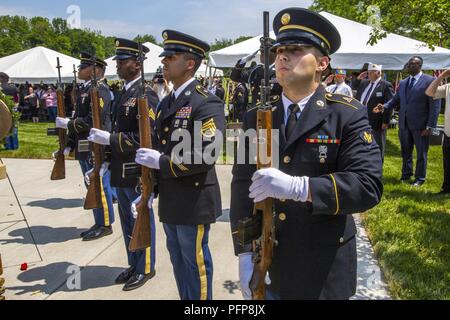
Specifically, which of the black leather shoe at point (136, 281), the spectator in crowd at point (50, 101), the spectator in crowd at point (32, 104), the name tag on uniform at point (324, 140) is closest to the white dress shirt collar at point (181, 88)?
the name tag on uniform at point (324, 140)

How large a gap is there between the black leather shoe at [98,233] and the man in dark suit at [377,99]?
549 cm

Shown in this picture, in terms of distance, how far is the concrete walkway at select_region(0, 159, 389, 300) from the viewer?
385 centimetres

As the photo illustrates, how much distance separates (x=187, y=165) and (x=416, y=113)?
6.30 meters

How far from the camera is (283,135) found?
1.99 metres

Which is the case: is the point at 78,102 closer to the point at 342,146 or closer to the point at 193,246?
the point at 193,246

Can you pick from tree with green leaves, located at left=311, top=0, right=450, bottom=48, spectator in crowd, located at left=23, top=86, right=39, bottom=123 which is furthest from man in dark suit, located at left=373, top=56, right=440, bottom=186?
spectator in crowd, located at left=23, top=86, right=39, bottom=123

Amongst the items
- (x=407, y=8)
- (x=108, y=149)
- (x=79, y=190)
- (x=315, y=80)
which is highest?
(x=407, y=8)

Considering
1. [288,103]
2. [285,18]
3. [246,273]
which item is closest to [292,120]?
[288,103]

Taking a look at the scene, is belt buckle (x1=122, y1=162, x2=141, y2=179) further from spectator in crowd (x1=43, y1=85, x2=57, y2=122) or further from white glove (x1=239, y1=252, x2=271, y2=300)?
spectator in crowd (x1=43, y1=85, x2=57, y2=122)

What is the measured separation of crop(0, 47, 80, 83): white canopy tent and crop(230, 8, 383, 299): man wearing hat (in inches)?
762

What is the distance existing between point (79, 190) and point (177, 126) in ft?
17.5

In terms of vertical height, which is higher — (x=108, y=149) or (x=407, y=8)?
(x=407, y=8)

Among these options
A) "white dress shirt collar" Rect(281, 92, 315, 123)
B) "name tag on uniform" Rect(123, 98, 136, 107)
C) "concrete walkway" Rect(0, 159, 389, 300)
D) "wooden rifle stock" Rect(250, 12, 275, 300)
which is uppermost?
"name tag on uniform" Rect(123, 98, 136, 107)

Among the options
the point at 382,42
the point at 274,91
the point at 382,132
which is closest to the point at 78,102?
the point at 274,91
